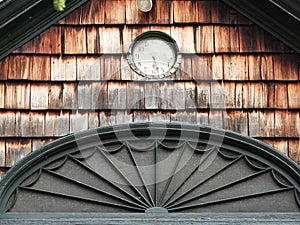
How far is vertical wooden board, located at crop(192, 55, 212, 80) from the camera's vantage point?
711cm

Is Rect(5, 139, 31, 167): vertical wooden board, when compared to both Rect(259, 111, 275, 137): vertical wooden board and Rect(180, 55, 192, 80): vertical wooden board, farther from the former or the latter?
Rect(259, 111, 275, 137): vertical wooden board

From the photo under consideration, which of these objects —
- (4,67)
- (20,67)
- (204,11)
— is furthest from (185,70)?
(4,67)

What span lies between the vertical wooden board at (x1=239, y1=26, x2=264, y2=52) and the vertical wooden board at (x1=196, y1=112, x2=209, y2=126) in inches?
27.0

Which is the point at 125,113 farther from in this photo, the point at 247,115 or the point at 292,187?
the point at 292,187

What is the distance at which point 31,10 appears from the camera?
6930 mm

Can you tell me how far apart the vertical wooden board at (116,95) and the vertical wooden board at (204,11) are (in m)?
0.93

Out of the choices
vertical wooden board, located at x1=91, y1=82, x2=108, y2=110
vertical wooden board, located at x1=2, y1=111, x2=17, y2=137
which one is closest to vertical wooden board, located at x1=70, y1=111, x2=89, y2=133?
vertical wooden board, located at x1=91, y1=82, x2=108, y2=110

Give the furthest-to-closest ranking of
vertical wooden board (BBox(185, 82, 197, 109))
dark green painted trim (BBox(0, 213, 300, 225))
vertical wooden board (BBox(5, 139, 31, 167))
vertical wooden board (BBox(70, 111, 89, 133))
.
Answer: vertical wooden board (BBox(185, 82, 197, 109))
vertical wooden board (BBox(70, 111, 89, 133))
vertical wooden board (BBox(5, 139, 31, 167))
dark green painted trim (BBox(0, 213, 300, 225))

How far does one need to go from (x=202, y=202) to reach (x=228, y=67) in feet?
4.07

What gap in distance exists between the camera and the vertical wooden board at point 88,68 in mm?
7070

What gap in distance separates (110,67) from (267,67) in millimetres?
1385

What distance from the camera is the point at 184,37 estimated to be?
7211mm

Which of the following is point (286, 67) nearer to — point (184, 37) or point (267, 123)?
point (267, 123)

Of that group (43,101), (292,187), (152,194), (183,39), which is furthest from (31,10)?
(292,187)
